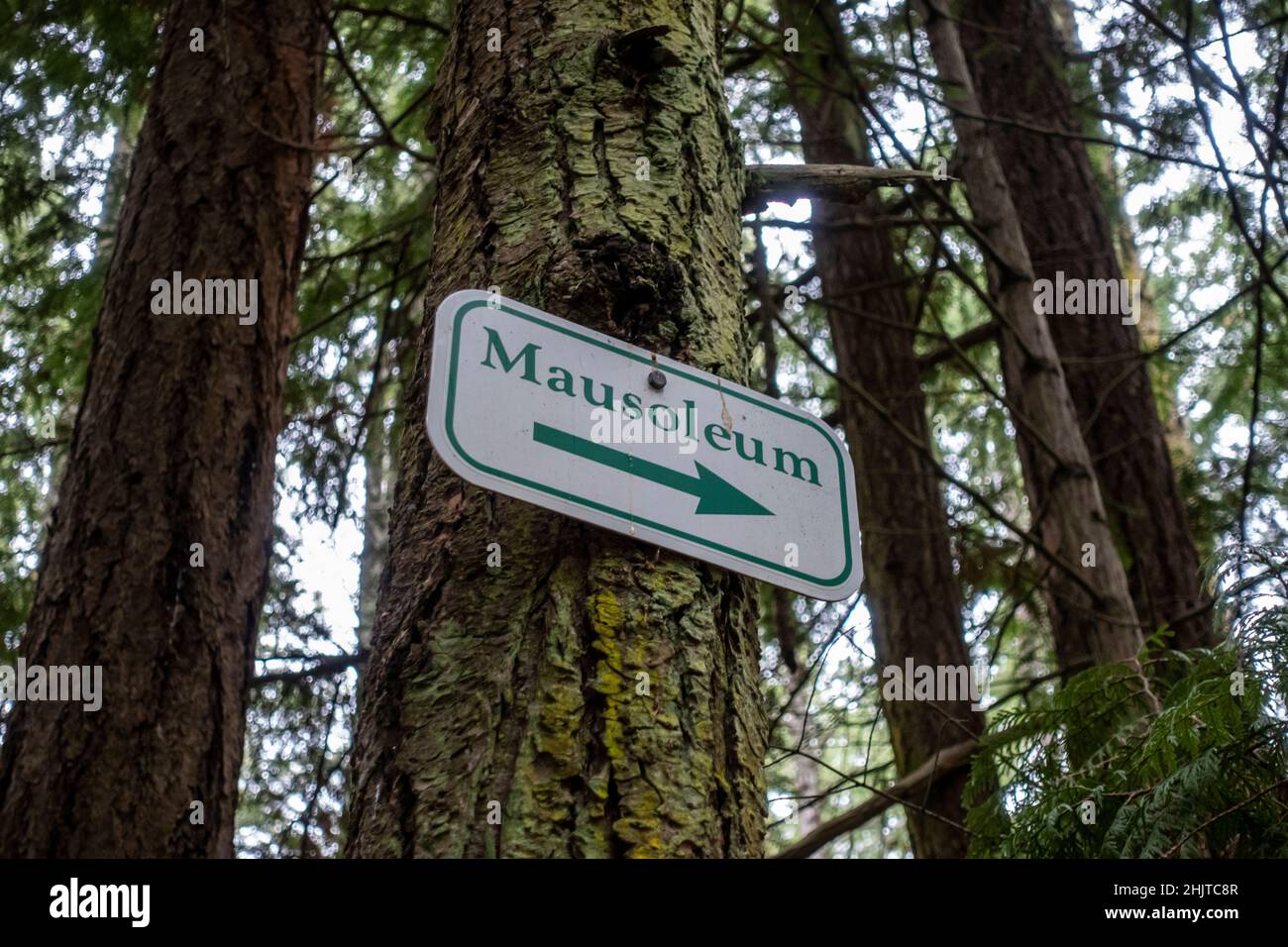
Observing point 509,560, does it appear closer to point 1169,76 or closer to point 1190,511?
point 1169,76

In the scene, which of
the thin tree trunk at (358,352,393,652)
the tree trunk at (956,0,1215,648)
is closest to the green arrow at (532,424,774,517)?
the thin tree trunk at (358,352,393,652)

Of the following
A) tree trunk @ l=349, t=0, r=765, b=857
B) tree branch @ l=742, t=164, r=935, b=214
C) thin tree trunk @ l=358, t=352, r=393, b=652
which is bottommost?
tree trunk @ l=349, t=0, r=765, b=857

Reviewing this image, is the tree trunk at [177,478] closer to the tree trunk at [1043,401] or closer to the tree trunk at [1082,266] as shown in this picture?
the tree trunk at [1043,401]

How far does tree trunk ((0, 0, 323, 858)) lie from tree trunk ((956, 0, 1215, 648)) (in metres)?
3.53

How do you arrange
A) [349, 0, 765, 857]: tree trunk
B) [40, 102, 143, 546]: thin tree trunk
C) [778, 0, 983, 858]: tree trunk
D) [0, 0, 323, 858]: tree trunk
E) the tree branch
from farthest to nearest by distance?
[40, 102, 143, 546]: thin tree trunk < [778, 0, 983, 858]: tree trunk < [0, 0, 323, 858]: tree trunk < the tree branch < [349, 0, 765, 857]: tree trunk

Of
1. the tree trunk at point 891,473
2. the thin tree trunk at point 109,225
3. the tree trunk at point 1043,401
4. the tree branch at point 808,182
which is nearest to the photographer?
the tree branch at point 808,182

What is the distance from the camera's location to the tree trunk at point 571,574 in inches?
45.4

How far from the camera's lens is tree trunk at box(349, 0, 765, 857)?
115 cm

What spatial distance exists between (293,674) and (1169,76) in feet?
16.1

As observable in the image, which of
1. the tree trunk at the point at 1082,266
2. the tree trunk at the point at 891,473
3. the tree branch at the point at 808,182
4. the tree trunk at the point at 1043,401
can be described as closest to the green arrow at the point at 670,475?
the tree branch at the point at 808,182

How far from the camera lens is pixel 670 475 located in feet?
4.55

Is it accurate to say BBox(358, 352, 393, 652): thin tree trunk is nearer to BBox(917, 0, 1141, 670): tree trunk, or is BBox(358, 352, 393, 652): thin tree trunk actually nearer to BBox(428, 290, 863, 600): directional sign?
BBox(428, 290, 863, 600): directional sign

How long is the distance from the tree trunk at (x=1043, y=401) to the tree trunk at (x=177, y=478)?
2.51 meters

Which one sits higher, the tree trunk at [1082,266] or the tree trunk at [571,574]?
the tree trunk at [1082,266]
